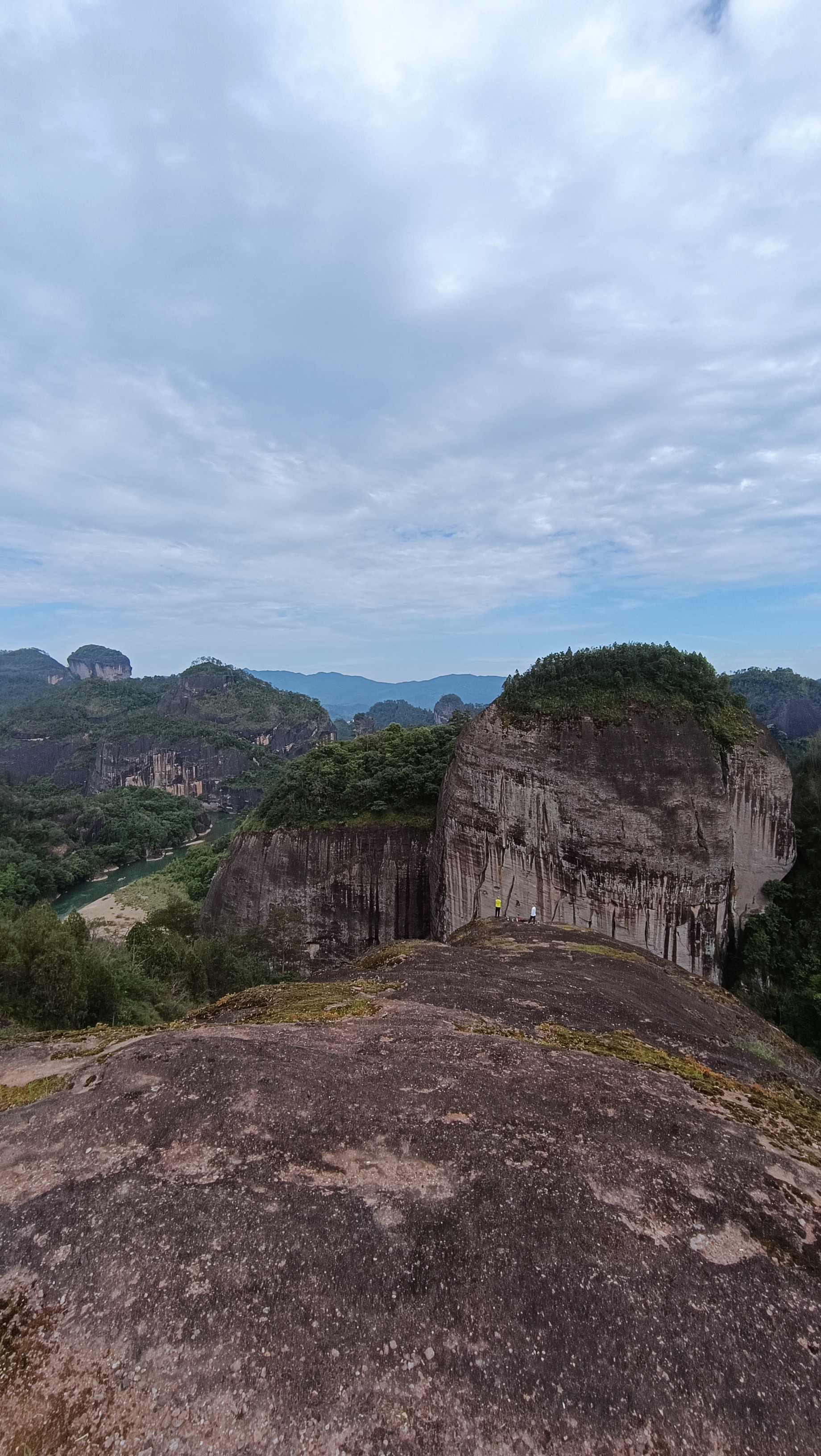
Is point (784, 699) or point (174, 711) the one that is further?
point (174, 711)

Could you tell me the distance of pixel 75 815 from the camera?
61.1 metres

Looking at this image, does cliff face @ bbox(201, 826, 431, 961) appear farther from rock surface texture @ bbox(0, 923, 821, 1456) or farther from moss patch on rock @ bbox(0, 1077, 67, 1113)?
moss patch on rock @ bbox(0, 1077, 67, 1113)

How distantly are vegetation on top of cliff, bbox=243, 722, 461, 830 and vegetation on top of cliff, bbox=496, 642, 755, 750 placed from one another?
4.36 meters

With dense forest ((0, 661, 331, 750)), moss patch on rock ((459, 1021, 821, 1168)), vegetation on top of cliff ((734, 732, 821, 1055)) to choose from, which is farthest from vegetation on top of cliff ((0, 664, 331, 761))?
moss patch on rock ((459, 1021, 821, 1168))

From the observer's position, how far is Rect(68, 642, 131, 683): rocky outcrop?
16025 centimetres

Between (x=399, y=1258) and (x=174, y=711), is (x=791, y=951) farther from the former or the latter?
(x=174, y=711)

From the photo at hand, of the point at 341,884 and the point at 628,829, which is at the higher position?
the point at 628,829

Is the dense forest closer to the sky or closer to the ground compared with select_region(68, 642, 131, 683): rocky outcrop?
closer to the ground

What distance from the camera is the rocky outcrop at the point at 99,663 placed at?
526 feet

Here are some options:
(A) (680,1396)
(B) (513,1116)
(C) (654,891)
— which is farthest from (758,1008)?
(A) (680,1396)


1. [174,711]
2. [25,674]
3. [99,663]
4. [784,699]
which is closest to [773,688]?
[784,699]

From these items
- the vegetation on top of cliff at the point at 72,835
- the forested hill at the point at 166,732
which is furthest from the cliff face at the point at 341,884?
the forested hill at the point at 166,732

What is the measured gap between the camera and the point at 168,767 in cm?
8312

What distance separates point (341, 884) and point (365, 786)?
388 centimetres
